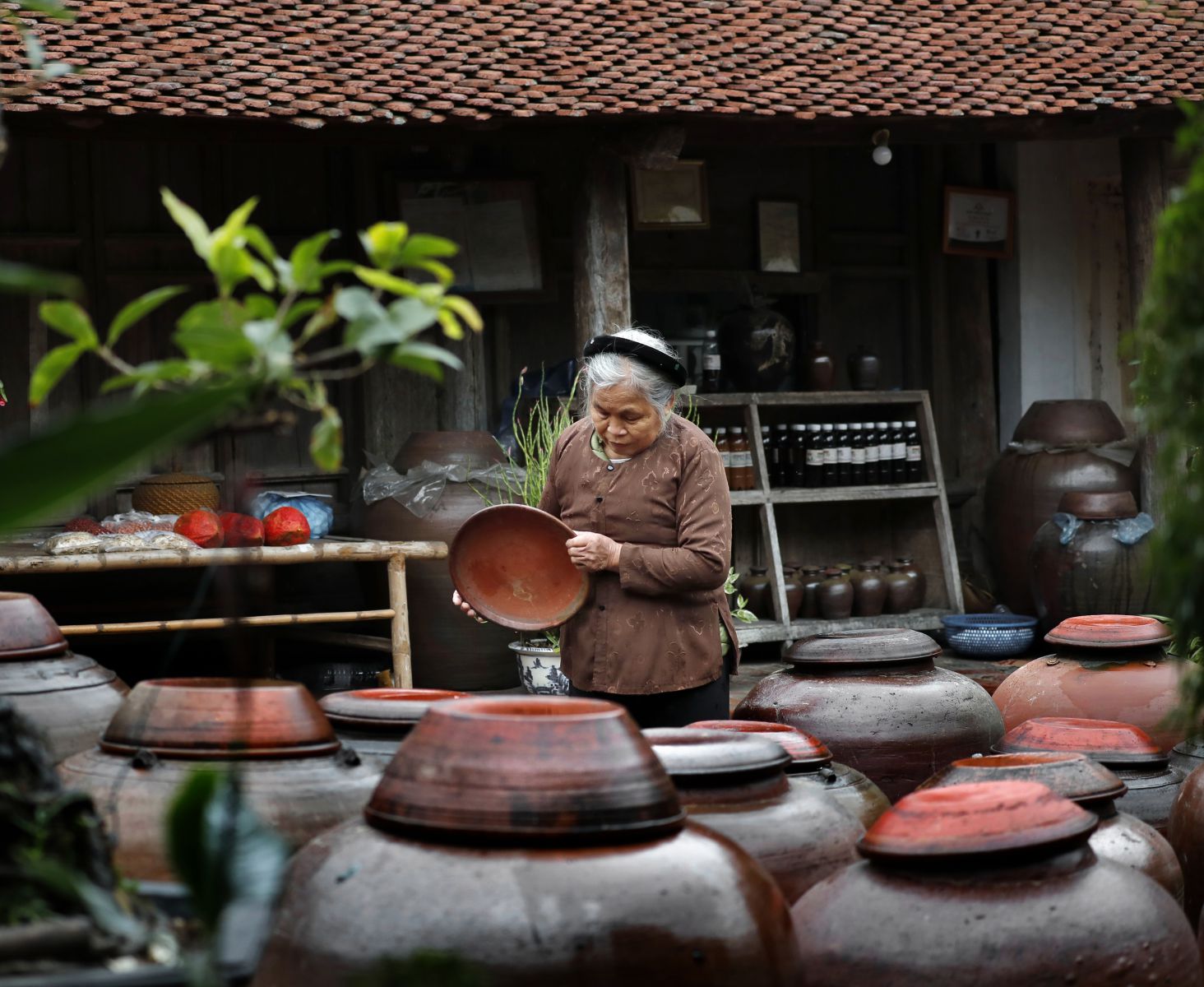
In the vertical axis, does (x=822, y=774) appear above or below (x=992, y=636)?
above

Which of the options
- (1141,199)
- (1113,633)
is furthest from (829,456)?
(1113,633)

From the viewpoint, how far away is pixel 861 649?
3.68m

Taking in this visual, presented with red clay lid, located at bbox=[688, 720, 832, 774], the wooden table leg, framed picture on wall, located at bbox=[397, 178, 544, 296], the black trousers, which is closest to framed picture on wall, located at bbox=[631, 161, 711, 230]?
framed picture on wall, located at bbox=[397, 178, 544, 296]

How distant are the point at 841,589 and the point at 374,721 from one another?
6.15m

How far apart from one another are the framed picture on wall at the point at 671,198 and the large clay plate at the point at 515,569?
4784mm

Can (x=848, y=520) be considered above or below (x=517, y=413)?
below

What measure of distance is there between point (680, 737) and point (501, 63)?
5.03 m

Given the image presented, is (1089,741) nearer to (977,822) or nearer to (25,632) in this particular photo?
(977,822)

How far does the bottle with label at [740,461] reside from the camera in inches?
320

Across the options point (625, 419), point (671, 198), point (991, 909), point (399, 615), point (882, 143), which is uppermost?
point (882, 143)

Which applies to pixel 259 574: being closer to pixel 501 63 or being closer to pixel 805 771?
pixel 501 63

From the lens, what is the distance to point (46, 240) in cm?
748

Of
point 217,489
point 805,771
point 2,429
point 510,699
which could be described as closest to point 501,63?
point 217,489

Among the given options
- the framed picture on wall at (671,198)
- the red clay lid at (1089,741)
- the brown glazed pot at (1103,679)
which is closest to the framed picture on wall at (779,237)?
the framed picture on wall at (671,198)
